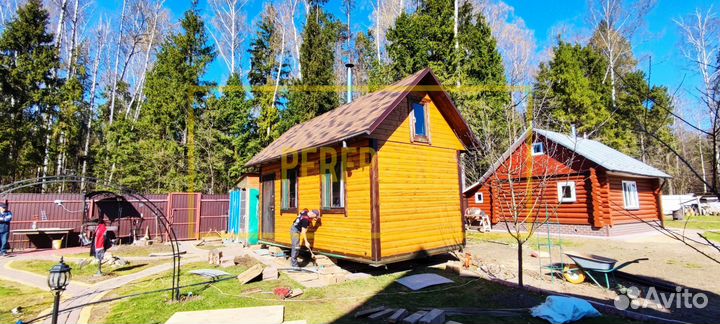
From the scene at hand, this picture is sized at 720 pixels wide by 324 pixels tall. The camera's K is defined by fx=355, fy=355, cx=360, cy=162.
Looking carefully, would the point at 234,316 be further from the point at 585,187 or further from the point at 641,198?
the point at 641,198

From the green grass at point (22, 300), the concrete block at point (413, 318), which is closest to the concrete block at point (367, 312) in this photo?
the concrete block at point (413, 318)

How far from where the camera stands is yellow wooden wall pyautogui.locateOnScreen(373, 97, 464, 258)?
923cm

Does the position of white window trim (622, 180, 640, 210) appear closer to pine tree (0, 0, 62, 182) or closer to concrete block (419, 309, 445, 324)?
concrete block (419, 309, 445, 324)

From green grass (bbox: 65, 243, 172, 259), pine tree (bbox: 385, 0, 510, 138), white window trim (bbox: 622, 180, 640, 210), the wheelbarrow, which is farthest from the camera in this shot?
pine tree (bbox: 385, 0, 510, 138)

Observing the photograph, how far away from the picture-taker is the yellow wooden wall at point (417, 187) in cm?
923

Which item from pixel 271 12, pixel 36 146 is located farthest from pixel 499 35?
pixel 36 146

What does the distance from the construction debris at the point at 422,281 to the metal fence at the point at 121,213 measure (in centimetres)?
1156

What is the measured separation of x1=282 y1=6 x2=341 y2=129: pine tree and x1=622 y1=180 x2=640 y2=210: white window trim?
19430mm

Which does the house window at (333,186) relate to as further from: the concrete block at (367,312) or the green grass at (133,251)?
the green grass at (133,251)

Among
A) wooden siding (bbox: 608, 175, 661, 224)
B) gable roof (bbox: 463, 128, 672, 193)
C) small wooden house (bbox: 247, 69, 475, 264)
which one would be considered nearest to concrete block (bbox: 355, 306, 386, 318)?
small wooden house (bbox: 247, 69, 475, 264)

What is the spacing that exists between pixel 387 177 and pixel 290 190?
14.4ft

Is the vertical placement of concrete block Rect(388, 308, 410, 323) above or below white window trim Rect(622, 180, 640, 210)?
below

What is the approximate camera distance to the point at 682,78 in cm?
290

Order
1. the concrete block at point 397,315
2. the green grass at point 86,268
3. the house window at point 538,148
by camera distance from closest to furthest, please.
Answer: the concrete block at point 397,315 < the green grass at point 86,268 < the house window at point 538,148
